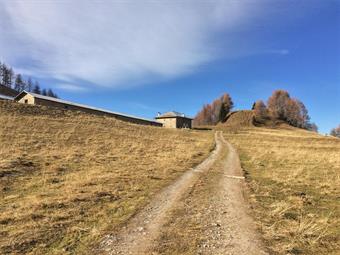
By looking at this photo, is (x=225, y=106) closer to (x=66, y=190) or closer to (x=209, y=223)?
(x=66, y=190)

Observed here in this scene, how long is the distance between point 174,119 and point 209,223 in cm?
8967

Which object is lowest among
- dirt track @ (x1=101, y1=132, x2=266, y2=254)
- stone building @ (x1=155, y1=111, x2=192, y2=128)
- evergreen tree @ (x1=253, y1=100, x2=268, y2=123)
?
dirt track @ (x1=101, y1=132, x2=266, y2=254)

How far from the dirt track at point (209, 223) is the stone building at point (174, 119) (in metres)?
84.8

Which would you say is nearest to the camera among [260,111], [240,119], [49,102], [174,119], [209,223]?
[209,223]

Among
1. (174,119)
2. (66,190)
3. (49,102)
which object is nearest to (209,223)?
(66,190)

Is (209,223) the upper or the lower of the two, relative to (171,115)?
Answer: lower

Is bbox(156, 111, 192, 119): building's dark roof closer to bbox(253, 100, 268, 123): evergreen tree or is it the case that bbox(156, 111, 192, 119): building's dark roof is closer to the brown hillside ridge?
the brown hillside ridge

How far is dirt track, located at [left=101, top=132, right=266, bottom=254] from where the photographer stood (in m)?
6.84

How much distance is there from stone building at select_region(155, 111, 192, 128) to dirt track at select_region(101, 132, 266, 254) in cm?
8484

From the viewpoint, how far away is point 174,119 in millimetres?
98125

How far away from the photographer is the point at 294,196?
482 inches

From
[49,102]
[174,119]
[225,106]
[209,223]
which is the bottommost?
[209,223]

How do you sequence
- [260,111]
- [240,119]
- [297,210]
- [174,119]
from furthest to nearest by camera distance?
[260,111] < [240,119] < [174,119] < [297,210]

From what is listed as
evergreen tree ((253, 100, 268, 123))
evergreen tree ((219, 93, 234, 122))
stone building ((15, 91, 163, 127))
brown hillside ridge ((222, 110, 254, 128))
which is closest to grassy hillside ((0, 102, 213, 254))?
stone building ((15, 91, 163, 127))
